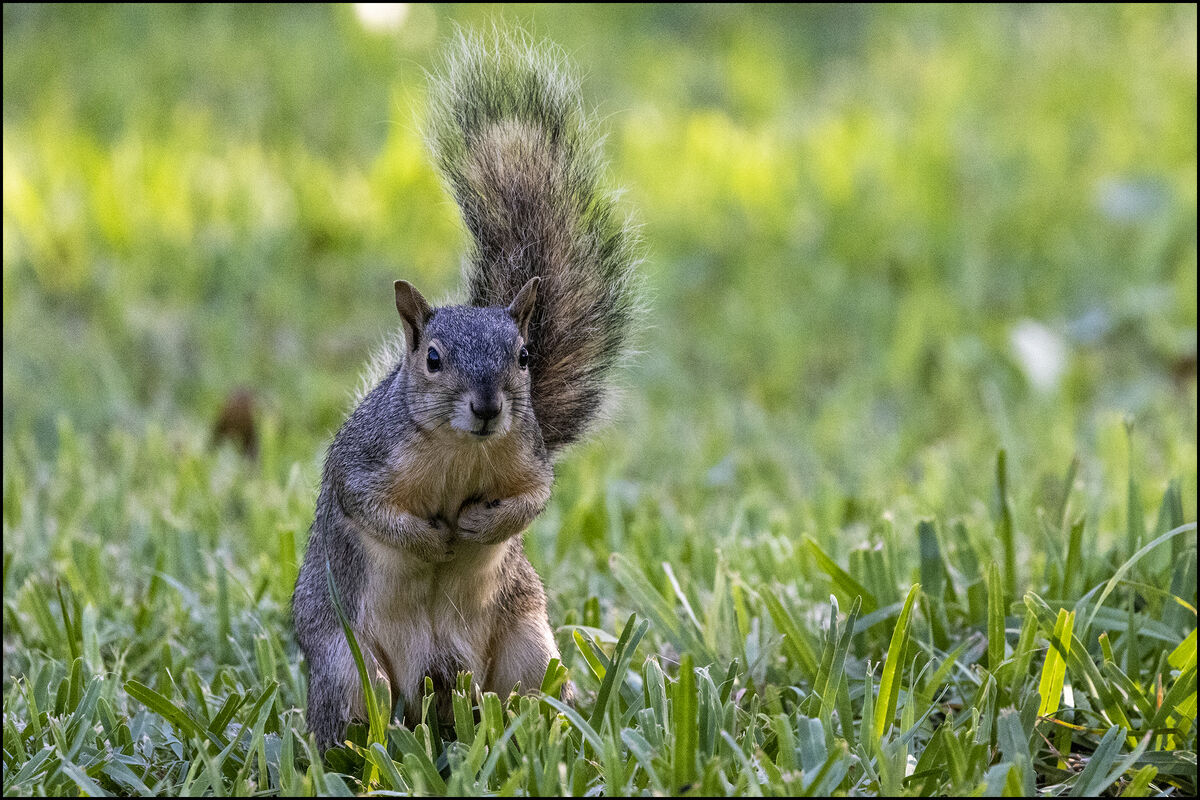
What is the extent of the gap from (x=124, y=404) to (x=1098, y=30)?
5.05m

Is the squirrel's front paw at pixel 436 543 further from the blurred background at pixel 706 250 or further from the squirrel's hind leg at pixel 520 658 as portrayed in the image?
the blurred background at pixel 706 250

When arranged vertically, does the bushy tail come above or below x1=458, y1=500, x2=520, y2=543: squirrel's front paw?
above

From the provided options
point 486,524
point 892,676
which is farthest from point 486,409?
point 892,676

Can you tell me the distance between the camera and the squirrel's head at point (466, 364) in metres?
1.76

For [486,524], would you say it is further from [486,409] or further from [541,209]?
[541,209]

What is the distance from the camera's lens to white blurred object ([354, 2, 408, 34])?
5.39 m

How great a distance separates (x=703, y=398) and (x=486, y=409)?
273cm

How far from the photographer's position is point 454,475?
1.88m

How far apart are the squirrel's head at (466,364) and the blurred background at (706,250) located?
3.09 ft

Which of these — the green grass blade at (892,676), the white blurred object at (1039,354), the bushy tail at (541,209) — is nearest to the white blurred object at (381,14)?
the white blurred object at (1039,354)

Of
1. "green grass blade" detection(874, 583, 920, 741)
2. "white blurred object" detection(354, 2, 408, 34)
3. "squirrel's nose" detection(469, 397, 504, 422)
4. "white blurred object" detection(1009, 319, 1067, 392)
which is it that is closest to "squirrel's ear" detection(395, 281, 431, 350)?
"squirrel's nose" detection(469, 397, 504, 422)

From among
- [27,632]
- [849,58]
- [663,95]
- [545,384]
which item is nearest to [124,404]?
[27,632]

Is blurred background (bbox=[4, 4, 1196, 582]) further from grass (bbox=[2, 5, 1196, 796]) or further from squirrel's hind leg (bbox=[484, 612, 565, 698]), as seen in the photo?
squirrel's hind leg (bbox=[484, 612, 565, 698])

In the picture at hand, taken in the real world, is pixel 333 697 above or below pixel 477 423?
below
